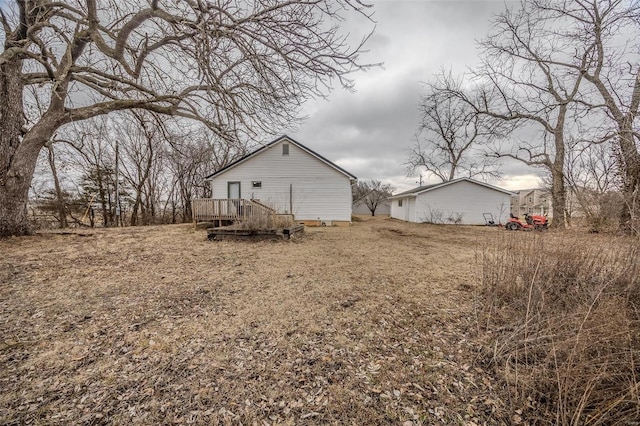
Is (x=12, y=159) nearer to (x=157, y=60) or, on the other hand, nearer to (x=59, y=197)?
(x=157, y=60)

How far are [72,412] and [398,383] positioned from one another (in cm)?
227

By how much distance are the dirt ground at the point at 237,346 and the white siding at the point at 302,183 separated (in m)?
10.0

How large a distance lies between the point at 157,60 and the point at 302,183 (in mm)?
9218

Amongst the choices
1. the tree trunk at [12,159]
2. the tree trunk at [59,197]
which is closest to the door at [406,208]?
the tree trunk at [12,159]

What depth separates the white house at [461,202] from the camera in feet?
61.9

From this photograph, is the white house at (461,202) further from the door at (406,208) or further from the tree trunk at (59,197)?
the tree trunk at (59,197)

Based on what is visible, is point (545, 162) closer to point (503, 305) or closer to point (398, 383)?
point (503, 305)

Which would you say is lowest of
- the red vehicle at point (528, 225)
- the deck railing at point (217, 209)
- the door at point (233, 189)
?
the red vehicle at point (528, 225)

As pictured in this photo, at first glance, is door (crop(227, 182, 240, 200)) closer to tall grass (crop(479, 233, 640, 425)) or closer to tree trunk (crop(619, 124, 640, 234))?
tall grass (crop(479, 233, 640, 425))

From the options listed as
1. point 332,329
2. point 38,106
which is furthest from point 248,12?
point 38,106

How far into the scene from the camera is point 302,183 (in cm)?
1500

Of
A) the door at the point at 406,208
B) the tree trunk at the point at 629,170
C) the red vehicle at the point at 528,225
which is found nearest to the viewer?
the tree trunk at the point at 629,170

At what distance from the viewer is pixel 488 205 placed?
18.9 m

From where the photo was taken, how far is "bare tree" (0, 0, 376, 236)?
3.81 metres
